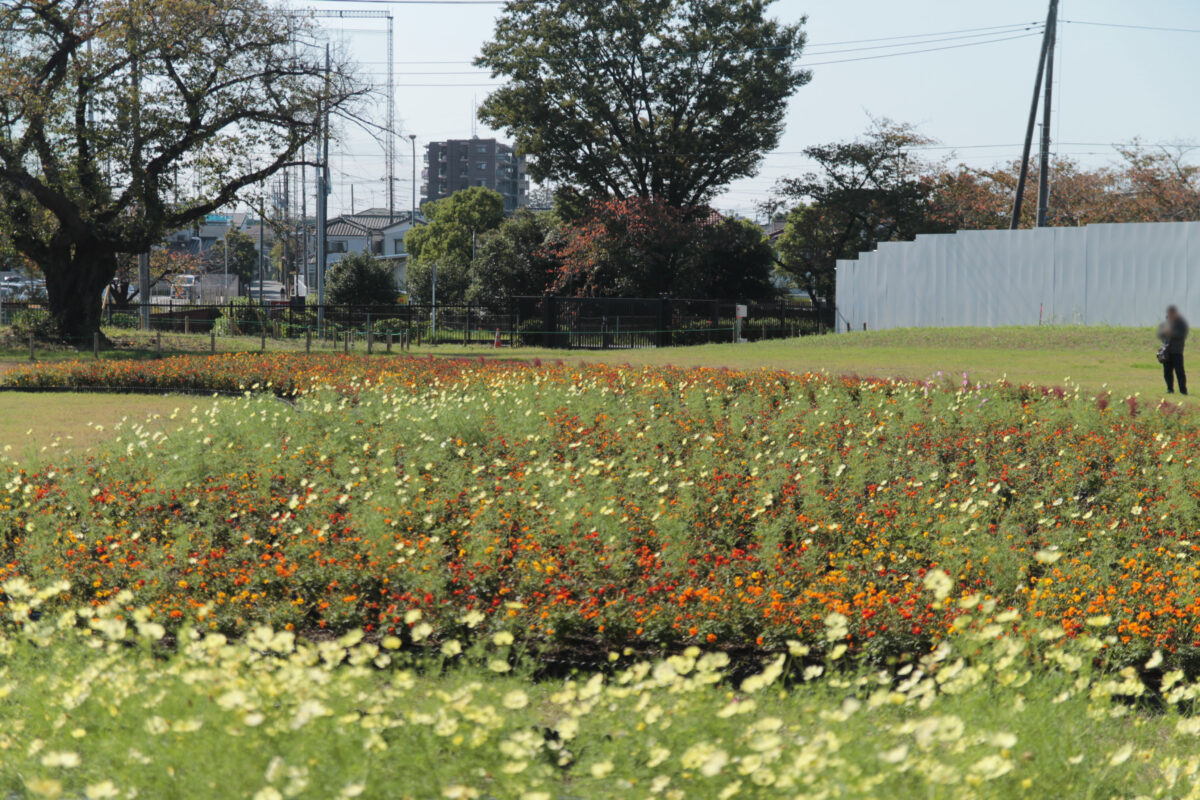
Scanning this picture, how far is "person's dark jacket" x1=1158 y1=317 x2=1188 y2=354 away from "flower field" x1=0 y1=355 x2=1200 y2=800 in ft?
8.28

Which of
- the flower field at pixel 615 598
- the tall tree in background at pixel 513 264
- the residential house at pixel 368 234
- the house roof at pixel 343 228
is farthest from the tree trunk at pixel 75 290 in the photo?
the house roof at pixel 343 228

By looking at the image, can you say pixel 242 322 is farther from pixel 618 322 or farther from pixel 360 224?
pixel 360 224

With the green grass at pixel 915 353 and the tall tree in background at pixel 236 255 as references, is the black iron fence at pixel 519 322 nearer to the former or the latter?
the green grass at pixel 915 353

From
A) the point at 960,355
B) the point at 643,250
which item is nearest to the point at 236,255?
the point at 643,250

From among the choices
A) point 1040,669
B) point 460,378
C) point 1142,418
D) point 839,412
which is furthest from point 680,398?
point 1040,669

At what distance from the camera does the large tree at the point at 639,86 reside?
110ft

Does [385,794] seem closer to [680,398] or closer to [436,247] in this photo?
[680,398]

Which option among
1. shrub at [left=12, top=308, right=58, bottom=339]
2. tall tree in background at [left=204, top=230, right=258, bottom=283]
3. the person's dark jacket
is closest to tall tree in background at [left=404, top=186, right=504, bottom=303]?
tall tree in background at [left=204, top=230, right=258, bottom=283]

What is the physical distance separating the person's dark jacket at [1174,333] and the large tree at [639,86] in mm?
22586

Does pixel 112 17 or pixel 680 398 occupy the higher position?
pixel 112 17

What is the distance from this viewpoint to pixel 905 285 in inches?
1058

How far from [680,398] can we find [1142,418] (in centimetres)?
466

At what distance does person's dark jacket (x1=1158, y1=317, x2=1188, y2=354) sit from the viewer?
1289cm

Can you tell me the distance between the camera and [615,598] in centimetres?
533
